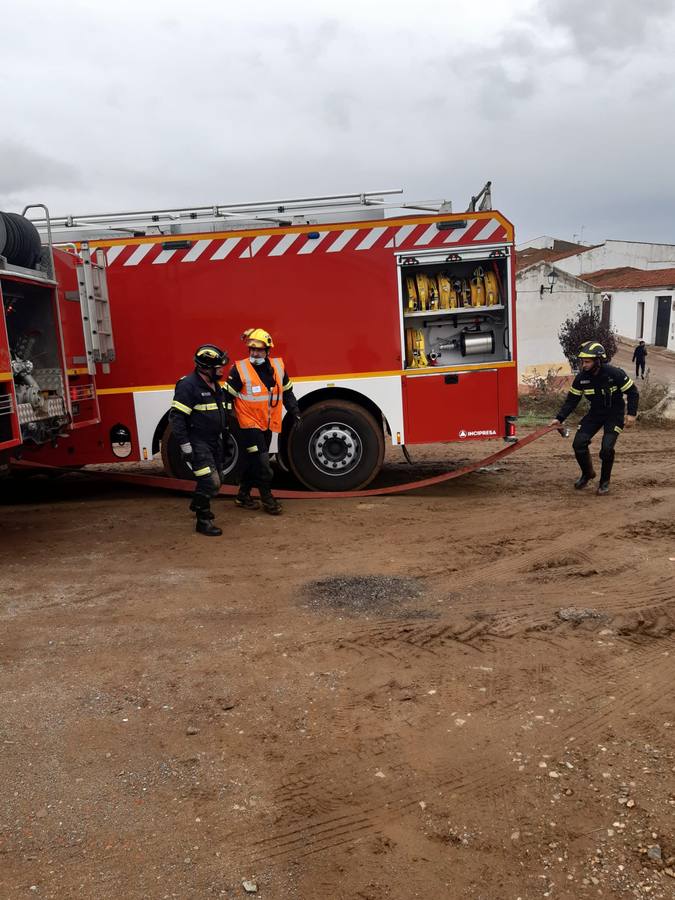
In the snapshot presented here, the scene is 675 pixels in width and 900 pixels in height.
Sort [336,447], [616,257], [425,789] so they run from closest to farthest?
[425,789] → [336,447] → [616,257]

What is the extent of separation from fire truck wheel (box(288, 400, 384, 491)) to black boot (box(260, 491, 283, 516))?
752 mm

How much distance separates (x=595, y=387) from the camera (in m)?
7.76

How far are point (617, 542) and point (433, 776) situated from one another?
11.5 feet

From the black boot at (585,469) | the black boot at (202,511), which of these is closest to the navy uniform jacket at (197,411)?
the black boot at (202,511)

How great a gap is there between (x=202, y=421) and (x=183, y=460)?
1400 mm

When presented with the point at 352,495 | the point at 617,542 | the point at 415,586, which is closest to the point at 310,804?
the point at 415,586

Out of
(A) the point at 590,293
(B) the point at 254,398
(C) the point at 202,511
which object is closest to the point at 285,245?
(B) the point at 254,398

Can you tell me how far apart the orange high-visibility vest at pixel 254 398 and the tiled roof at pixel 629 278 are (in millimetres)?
31521

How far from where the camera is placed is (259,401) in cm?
692

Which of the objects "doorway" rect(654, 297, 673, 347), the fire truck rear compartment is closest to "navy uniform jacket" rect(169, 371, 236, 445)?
the fire truck rear compartment

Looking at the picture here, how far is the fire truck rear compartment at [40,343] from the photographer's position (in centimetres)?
657

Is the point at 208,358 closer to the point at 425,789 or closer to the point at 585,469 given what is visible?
the point at 585,469

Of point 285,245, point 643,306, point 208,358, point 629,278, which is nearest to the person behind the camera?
point 208,358

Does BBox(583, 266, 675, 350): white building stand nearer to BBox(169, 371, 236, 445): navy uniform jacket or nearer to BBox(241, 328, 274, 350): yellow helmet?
BBox(241, 328, 274, 350): yellow helmet
